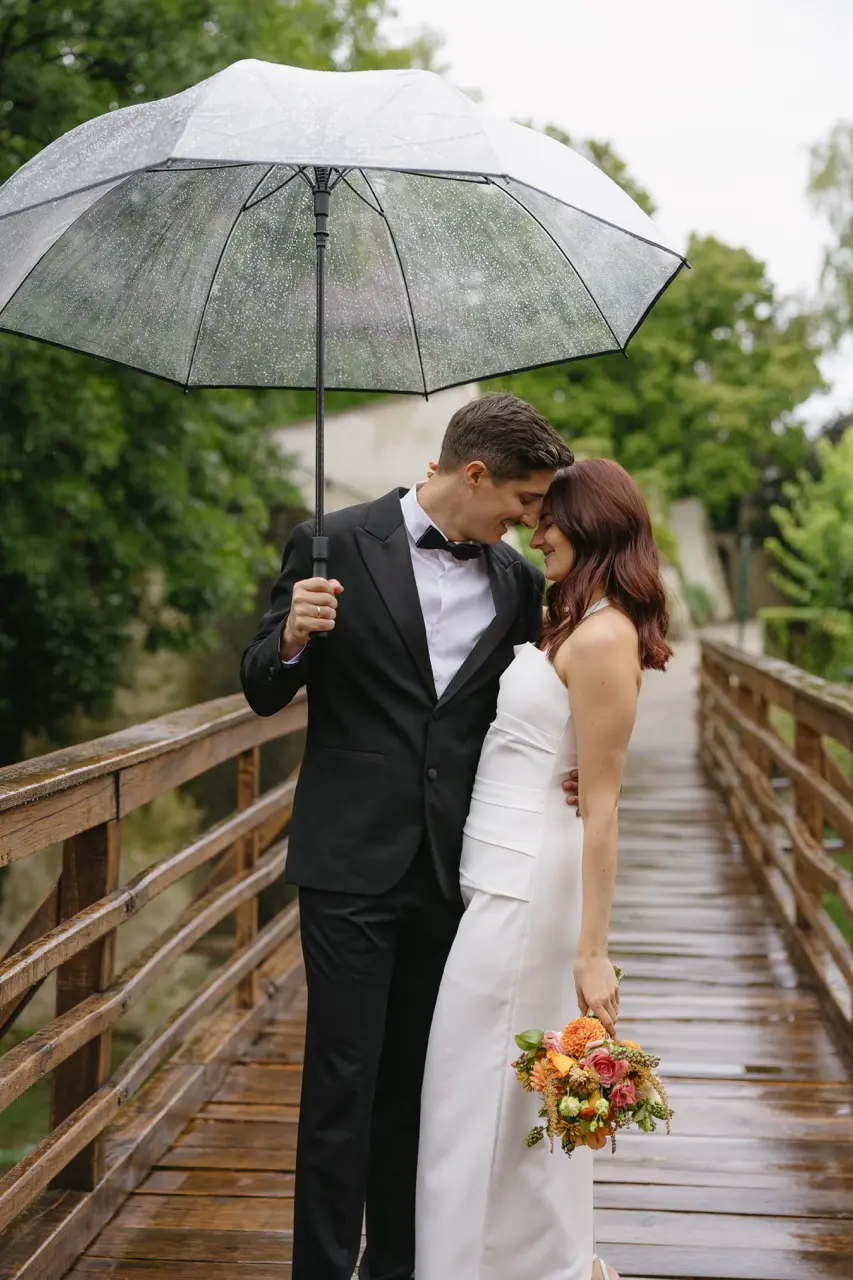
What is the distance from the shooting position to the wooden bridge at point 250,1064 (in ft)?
9.75

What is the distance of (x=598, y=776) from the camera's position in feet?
8.22

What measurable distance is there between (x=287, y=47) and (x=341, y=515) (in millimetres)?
12635

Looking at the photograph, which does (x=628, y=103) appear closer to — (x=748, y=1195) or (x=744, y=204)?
(x=744, y=204)

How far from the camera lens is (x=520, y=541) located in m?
21.4

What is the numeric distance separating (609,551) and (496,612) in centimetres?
25

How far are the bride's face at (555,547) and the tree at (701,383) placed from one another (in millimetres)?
27909

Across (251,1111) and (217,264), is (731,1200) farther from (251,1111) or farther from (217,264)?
(217,264)

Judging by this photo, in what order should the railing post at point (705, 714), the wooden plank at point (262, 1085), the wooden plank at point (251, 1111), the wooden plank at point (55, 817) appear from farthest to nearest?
1. the railing post at point (705, 714)
2. the wooden plank at point (262, 1085)
3. the wooden plank at point (251, 1111)
4. the wooden plank at point (55, 817)

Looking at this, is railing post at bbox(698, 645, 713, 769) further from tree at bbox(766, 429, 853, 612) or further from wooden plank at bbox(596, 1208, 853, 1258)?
wooden plank at bbox(596, 1208, 853, 1258)

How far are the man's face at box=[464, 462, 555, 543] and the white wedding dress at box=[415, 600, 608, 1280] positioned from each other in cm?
28

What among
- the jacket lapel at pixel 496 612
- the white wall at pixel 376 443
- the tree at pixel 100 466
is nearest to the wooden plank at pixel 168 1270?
the jacket lapel at pixel 496 612

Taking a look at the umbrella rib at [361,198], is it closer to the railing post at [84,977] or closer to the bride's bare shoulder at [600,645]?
the bride's bare shoulder at [600,645]

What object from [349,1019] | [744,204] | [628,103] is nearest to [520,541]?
[628,103]

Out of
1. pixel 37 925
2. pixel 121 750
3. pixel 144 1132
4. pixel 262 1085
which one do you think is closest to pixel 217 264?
pixel 121 750
